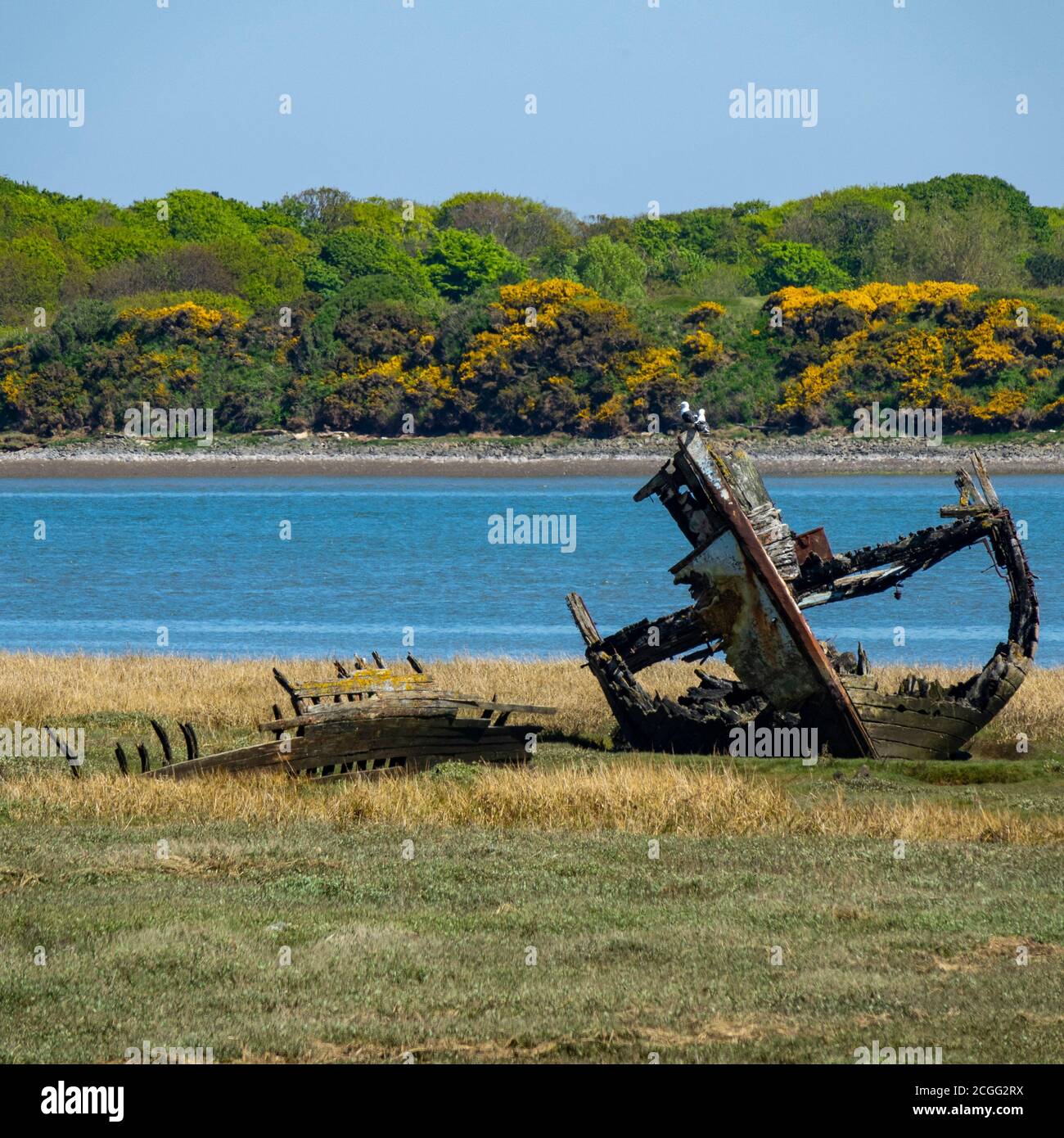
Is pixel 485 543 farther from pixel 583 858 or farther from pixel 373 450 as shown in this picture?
pixel 583 858

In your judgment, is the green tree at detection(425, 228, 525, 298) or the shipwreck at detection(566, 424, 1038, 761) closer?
the shipwreck at detection(566, 424, 1038, 761)

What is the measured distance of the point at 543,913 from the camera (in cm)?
1094

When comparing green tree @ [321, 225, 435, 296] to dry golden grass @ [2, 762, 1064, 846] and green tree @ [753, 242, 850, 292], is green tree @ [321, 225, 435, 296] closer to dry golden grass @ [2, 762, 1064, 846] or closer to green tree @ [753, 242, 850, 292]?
green tree @ [753, 242, 850, 292]

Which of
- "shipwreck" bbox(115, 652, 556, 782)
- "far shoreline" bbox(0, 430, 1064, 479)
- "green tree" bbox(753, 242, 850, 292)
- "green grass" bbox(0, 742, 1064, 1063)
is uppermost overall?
"green tree" bbox(753, 242, 850, 292)

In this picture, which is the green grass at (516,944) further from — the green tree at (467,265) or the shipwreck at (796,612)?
the green tree at (467,265)

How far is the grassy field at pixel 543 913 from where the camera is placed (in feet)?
28.1

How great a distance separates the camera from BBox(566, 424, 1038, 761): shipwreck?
18.0m

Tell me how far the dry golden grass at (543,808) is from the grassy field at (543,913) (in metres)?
0.04

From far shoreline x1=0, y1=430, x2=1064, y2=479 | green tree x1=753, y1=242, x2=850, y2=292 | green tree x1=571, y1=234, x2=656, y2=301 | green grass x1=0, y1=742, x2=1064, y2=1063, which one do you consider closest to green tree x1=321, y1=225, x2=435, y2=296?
green tree x1=571, y1=234, x2=656, y2=301

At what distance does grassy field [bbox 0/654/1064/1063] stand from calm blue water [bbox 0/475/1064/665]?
7203mm

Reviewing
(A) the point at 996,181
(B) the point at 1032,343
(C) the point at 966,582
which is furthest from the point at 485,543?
(A) the point at 996,181

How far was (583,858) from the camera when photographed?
12609 millimetres

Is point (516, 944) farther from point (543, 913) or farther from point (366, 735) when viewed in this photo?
point (366, 735)

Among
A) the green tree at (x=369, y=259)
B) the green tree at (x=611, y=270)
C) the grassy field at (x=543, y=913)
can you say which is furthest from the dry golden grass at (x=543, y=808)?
the green tree at (x=369, y=259)
